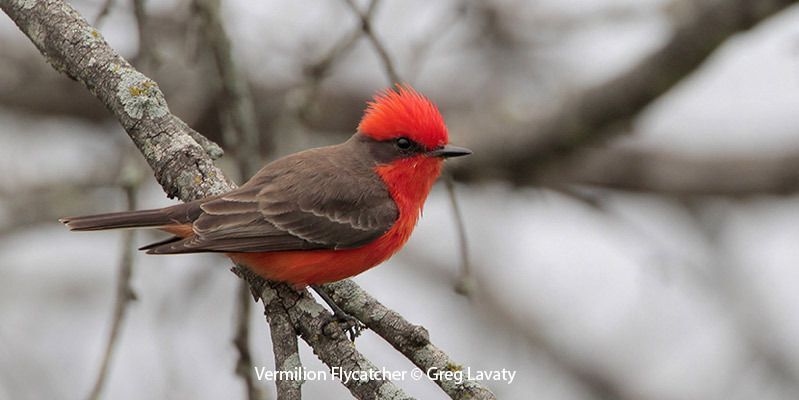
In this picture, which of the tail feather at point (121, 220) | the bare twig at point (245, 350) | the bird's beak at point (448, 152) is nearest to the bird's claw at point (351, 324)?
the bare twig at point (245, 350)

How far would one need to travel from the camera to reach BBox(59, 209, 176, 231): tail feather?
4578 millimetres

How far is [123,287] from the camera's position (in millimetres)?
4457

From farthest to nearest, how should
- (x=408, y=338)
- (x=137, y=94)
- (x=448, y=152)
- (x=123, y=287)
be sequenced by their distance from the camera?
1. (x=448, y=152)
2. (x=123, y=287)
3. (x=137, y=94)
4. (x=408, y=338)

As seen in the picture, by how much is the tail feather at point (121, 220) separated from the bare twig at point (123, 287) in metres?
0.05

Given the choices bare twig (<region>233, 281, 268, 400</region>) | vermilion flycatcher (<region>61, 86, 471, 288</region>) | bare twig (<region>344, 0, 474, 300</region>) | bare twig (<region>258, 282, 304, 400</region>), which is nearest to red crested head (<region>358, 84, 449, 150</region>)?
vermilion flycatcher (<region>61, 86, 471, 288</region>)

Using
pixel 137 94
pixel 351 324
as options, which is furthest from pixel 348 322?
pixel 137 94

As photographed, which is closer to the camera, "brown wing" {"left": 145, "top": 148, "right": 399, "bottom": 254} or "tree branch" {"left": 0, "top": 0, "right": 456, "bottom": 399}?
"tree branch" {"left": 0, "top": 0, "right": 456, "bottom": 399}

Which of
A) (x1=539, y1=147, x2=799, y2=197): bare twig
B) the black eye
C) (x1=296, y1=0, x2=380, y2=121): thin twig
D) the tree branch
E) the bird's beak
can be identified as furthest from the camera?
(x1=539, y1=147, x2=799, y2=197): bare twig

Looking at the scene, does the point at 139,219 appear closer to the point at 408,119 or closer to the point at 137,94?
the point at 137,94

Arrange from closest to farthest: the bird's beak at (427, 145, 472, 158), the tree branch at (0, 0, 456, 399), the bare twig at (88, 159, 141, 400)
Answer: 1. the bare twig at (88, 159, 141, 400)
2. the tree branch at (0, 0, 456, 399)
3. the bird's beak at (427, 145, 472, 158)

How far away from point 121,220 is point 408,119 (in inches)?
65.7

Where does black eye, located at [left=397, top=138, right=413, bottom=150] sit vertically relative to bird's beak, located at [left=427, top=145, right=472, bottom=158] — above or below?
below

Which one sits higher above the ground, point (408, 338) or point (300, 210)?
point (300, 210)

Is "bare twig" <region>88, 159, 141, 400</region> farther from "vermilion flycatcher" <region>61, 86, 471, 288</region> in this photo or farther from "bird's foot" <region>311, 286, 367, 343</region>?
"bird's foot" <region>311, 286, 367, 343</region>
